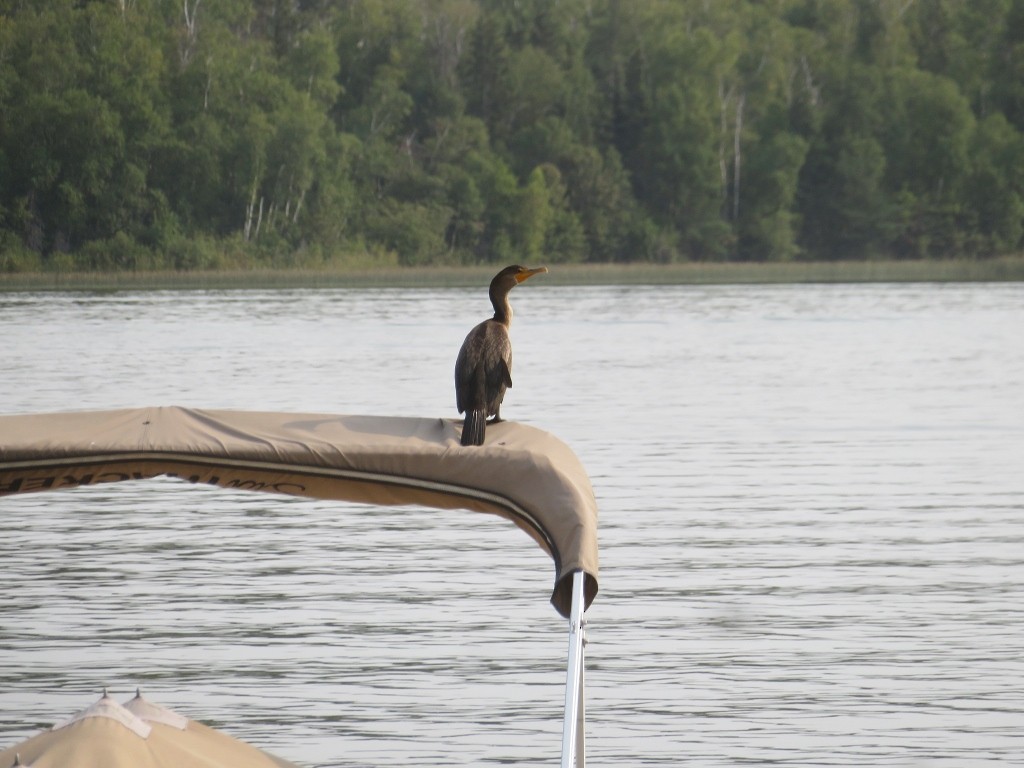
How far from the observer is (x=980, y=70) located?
99438 millimetres

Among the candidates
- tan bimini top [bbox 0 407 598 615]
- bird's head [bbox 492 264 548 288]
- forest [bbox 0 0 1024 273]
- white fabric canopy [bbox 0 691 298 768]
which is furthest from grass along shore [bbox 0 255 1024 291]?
white fabric canopy [bbox 0 691 298 768]

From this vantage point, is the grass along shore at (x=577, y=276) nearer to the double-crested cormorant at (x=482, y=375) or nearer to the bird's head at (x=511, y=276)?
the bird's head at (x=511, y=276)

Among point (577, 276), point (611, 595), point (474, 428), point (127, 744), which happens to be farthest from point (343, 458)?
point (577, 276)

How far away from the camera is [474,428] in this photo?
535 cm

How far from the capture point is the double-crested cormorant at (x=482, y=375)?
5359 millimetres

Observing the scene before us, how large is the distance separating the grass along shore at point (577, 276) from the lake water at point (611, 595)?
156 ft

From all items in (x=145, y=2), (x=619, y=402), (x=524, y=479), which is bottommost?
(x=619, y=402)

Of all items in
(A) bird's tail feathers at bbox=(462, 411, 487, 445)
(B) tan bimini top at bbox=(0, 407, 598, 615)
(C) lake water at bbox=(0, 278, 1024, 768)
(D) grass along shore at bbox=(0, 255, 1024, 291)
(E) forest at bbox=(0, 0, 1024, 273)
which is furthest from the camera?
(E) forest at bbox=(0, 0, 1024, 273)

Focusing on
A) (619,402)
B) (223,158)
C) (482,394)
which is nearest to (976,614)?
(482,394)

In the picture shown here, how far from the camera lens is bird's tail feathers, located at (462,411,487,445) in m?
5.32

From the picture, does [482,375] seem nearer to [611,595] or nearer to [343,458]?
[343,458]

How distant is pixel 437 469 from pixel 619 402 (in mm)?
16654

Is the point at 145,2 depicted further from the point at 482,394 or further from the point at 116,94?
the point at 482,394

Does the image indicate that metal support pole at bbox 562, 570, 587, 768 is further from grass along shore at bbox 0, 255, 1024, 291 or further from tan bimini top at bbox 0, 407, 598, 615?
grass along shore at bbox 0, 255, 1024, 291
